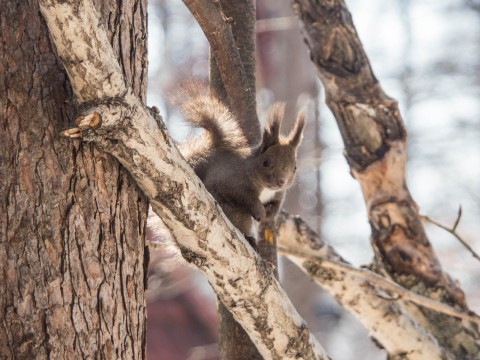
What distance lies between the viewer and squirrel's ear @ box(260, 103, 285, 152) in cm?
283

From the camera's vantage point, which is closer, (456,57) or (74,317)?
(74,317)

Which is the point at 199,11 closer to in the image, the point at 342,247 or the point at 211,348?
the point at 211,348

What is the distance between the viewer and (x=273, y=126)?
2.88 m

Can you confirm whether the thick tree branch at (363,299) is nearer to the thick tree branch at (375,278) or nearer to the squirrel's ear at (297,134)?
the thick tree branch at (375,278)

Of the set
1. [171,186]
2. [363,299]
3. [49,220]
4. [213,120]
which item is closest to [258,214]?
[213,120]

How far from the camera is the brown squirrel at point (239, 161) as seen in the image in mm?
2607

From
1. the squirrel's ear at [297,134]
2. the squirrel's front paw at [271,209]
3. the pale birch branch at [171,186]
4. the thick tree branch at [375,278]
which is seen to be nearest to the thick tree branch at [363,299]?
the thick tree branch at [375,278]

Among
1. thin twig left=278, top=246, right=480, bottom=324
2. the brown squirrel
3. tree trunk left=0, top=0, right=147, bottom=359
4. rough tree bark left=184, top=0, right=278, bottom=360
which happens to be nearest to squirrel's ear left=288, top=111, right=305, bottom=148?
the brown squirrel

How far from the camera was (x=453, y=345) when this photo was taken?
3176mm

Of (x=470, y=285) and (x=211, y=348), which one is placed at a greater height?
(x=211, y=348)

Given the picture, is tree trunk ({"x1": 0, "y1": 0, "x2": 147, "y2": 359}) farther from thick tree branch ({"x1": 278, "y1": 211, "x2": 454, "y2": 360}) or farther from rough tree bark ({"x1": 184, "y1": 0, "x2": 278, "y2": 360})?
thick tree branch ({"x1": 278, "y1": 211, "x2": 454, "y2": 360})

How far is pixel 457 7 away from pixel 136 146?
10234 millimetres

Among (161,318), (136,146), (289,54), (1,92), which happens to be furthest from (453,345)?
(289,54)

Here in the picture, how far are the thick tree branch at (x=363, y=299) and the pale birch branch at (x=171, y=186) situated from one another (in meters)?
0.70
